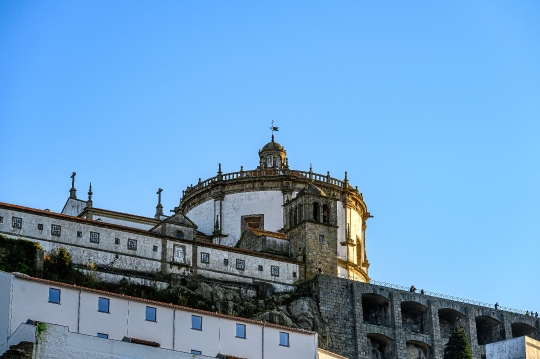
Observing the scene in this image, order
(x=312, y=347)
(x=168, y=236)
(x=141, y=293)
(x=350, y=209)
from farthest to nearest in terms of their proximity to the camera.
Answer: (x=350, y=209) → (x=168, y=236) → (x=141, y=293) → (x=312, y=347)

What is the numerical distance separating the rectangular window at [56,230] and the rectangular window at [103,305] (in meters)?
18.6

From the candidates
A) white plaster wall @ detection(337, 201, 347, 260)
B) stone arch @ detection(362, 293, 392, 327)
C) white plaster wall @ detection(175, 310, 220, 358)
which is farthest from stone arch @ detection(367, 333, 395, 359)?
white plaster wall @ detection(175, 310, 220, 358)

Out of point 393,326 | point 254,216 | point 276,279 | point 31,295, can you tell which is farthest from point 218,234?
point 31,295

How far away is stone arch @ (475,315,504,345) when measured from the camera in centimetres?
9594

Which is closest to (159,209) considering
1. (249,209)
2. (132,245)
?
(249,209)

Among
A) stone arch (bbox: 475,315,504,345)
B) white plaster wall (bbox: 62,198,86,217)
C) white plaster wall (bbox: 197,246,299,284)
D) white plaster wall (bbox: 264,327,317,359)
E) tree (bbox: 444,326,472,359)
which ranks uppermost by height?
white plaster wall (bbox: 62,198,86,217)

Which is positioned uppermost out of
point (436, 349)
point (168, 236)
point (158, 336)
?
point (168, 236)

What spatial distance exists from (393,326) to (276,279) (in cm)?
938

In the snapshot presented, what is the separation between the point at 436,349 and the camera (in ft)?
297

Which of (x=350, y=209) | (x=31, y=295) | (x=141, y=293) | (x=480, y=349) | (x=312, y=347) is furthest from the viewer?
(x=350, y=209)

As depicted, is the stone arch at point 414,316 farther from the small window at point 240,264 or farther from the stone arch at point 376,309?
the small window at point 240,264

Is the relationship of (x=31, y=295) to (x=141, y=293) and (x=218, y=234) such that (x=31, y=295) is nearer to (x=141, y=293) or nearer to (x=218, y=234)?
(x=141, y=293)

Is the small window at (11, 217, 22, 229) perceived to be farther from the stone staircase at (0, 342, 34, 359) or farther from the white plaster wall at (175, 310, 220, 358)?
the stone staircase at (0, 342, 34, 359)

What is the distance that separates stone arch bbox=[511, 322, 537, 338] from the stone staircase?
5190 centimetres
